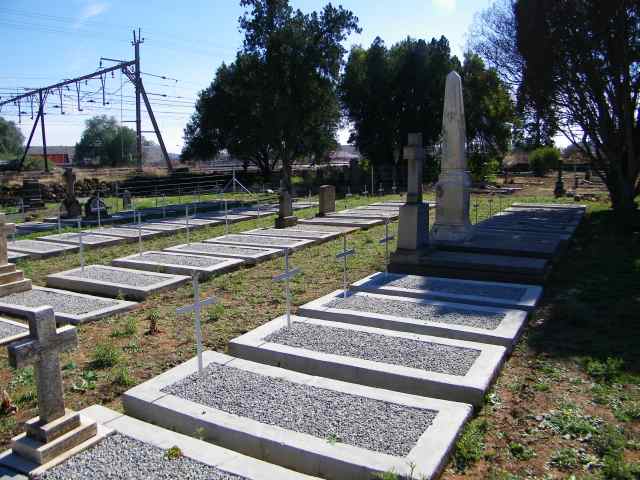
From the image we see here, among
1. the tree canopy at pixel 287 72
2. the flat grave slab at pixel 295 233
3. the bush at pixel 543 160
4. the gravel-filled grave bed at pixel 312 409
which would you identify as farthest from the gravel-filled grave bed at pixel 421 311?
the bush at pixel 543 160

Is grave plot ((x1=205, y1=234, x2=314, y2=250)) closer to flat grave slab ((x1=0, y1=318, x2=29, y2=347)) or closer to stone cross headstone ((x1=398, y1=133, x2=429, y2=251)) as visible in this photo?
stone cross headstone ((x1=398, y1=133, x2=429, y2=251))

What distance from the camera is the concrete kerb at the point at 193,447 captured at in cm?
316

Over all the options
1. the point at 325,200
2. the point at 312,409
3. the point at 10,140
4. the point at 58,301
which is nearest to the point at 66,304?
the point at 58,301

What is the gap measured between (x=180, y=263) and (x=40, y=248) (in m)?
4.45

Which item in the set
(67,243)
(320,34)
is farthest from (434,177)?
(67,243)

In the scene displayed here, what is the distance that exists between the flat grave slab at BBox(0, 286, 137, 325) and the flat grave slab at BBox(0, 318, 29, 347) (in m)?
0.21

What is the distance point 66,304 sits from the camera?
7.25m

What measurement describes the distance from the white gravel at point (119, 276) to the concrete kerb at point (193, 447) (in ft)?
14.6

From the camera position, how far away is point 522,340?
5641 millimetres

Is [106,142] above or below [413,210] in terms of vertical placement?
above

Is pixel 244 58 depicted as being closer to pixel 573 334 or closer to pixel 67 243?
pixel 67 243

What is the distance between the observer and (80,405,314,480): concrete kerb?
10.4 ft

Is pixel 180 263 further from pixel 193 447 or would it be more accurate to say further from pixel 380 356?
pixel 193 447

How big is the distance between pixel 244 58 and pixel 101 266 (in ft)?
52.3
